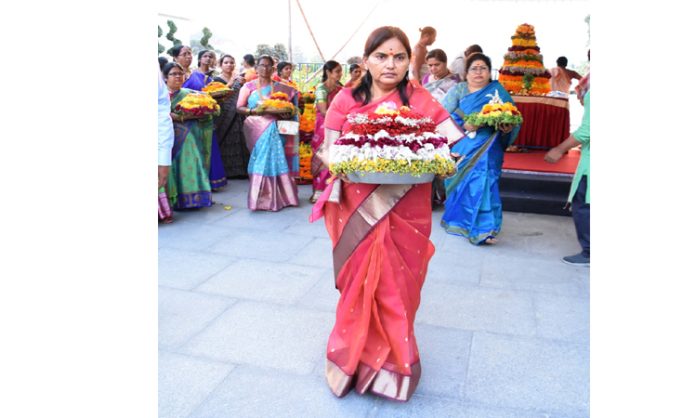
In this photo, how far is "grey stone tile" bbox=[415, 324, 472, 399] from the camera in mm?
2994

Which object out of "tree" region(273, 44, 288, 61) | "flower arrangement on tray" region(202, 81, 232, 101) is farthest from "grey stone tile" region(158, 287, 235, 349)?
"tree" region(273, 44, 288, 61)

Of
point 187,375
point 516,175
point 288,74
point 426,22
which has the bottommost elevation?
point 187,375

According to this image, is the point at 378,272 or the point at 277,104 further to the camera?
the point at 277,104

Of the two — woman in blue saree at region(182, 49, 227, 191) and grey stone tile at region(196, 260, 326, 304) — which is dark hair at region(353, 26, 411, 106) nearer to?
grey stone tile at region(196, 260, 326, 304)

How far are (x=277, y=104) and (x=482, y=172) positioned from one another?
263 centimetres

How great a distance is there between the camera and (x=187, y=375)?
3.11 m

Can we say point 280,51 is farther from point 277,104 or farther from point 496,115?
point 496,115

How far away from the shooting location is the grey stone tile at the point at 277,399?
2.76 m

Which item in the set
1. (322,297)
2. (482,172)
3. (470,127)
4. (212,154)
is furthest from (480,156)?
(212,154)

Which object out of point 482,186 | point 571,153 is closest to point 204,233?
point 482,186

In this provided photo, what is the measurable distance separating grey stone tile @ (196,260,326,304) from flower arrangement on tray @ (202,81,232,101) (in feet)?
11.1

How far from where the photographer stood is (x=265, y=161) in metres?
7.04
